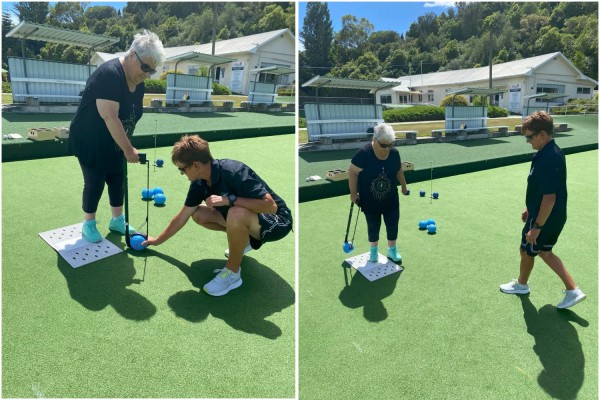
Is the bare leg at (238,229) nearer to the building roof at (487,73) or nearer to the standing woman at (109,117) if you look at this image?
the standing woman at (109,117)

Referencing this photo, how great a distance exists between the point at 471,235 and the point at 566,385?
2.18 m

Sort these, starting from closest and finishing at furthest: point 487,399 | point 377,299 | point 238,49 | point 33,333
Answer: point 487,399 < point 33,333 < point 377,299 < point 238,49

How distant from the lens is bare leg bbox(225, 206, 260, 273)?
2.46 m

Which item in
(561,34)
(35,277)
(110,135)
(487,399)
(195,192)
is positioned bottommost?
(487,399)

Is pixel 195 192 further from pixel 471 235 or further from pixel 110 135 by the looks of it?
pixel 471 235

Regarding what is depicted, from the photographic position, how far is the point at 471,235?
3.99 m

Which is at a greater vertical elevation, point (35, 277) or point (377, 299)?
point (35, 277)

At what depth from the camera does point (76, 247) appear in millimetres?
2893

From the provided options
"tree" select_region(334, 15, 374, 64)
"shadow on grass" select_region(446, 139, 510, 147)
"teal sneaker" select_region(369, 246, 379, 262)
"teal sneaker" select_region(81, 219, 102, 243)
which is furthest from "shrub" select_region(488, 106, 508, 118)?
"tree" select_region(334, 15, 374, 64)

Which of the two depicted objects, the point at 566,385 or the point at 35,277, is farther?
the point at 35,277

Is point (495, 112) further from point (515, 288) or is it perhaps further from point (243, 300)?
point (243, 300)

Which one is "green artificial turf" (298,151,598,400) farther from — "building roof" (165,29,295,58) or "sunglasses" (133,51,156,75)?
"building roof" (165,29,295,58)

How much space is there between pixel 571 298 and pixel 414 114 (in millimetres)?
18778

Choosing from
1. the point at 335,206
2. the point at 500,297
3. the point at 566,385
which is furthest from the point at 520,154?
the point at 566,385
